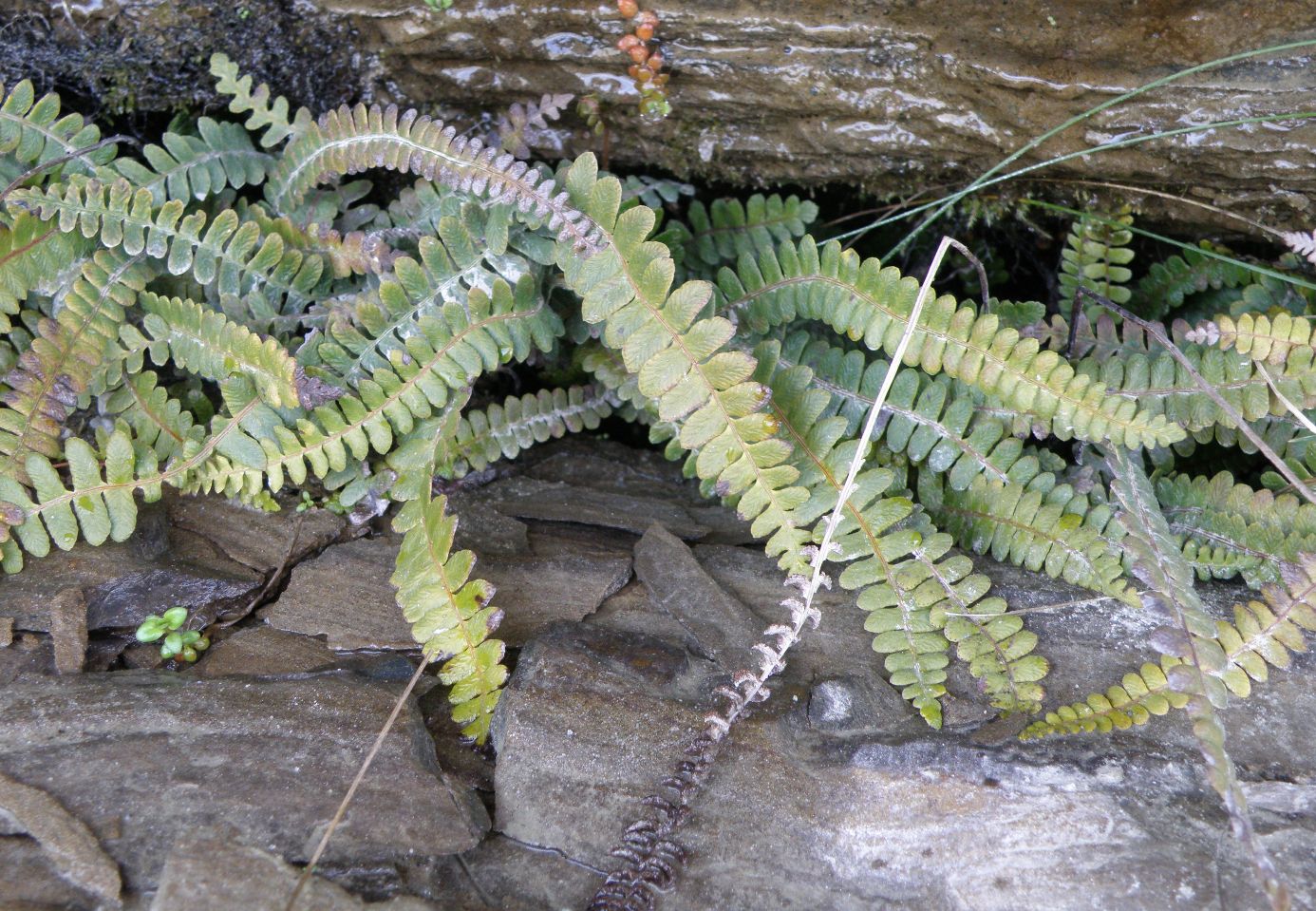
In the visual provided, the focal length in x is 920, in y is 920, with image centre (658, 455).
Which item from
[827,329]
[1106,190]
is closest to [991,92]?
[1106,190]

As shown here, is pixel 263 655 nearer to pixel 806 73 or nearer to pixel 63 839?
pixel 63 839

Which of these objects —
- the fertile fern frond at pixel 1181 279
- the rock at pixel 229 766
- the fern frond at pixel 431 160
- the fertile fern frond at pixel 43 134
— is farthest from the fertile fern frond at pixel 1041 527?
the fertile fern frond at pixel 43 134

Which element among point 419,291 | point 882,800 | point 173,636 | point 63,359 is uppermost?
point 419,291

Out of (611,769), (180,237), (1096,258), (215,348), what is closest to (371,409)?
(215,348)

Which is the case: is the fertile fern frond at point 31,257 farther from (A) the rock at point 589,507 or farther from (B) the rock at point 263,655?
(A) the rock at point 589,507

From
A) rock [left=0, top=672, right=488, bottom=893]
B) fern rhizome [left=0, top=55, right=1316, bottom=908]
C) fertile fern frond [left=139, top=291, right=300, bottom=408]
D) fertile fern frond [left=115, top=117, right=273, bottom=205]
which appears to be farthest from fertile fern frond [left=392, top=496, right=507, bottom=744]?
fertile fern frond [left=115, top=117, right=273, bottom=205]

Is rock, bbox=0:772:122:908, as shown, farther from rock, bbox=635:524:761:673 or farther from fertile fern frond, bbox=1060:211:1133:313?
fertile fern frond, bbox=1060:211:1133:313
